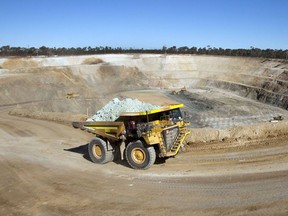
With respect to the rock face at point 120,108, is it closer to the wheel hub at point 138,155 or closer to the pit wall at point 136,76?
the wheel hub at point 138,155

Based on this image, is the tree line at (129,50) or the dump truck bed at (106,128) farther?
the tree line at (129,50)

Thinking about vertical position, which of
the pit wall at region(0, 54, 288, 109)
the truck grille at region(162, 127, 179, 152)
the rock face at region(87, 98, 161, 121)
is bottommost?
the pit wall at region(0, 54, 288, 109)

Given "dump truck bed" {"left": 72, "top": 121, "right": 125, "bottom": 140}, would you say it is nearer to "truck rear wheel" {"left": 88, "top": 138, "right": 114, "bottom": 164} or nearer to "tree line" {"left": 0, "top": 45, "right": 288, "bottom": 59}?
"truck rear wheel" {"left": 88, "top": 138, "right": 114, "bottom": 164}

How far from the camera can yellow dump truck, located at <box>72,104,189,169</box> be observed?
511 inches

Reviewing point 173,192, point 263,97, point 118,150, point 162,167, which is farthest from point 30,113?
point 263,97

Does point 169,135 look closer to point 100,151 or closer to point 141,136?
point 141,136

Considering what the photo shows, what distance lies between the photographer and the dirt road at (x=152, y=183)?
1002 centimetres

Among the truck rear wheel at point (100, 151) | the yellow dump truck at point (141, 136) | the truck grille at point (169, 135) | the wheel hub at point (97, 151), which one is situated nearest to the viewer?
the yellow dump truck at point (141, 136)

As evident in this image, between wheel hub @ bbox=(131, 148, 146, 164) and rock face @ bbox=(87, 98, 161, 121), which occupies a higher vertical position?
rock face @ bbox=(87, 98, 161, 121)

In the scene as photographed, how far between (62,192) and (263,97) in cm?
4676

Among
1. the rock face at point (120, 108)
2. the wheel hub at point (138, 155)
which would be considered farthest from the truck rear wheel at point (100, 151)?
the wheel hub at point (138, 155)

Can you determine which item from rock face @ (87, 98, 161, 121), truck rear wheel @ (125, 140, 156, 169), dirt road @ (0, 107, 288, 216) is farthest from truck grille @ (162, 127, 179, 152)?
rock face @ (87, 98, 161, 121)

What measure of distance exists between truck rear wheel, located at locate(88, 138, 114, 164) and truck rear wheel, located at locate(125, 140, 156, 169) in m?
1.03

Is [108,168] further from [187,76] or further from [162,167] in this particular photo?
[187,76]
